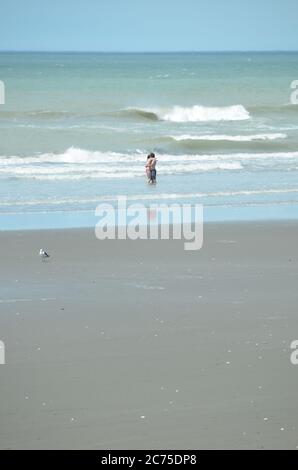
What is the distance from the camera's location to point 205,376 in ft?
23.6

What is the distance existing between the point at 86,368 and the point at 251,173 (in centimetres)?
1474

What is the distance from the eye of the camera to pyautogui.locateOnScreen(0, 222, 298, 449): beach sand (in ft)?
20.7

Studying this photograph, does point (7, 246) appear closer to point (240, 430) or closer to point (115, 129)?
point (240, 430)

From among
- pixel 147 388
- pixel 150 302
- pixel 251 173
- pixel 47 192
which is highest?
pixel 251 173

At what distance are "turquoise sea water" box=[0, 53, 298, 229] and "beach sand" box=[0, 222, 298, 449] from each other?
3.38m

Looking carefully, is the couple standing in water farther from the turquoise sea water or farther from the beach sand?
the beach sand

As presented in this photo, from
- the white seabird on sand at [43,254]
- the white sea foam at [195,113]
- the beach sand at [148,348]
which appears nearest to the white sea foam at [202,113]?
the white sea foam at [195,113]

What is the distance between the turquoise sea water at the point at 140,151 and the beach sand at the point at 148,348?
338cm

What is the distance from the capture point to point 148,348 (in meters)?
7.84

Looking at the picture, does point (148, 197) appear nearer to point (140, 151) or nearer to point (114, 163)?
point (114, 163)

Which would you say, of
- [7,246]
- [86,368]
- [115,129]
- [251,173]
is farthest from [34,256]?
[115,129]

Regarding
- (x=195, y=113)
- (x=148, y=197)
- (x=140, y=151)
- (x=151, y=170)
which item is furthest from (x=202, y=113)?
(x=148, y=197)

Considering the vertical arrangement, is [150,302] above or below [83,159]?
below
